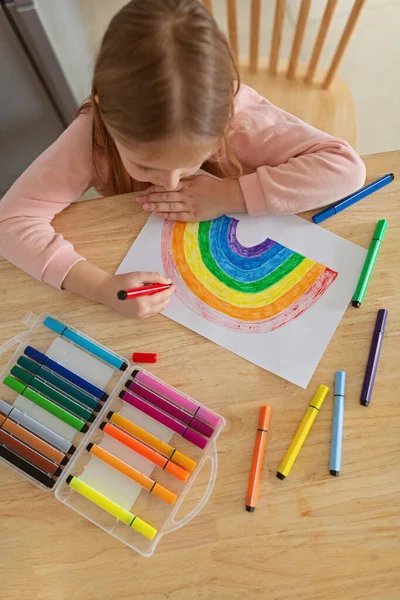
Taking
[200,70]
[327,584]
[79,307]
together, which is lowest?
[327,584]

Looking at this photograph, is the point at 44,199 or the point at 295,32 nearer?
the point at 44,199

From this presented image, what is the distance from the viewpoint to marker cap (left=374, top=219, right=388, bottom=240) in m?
0.70

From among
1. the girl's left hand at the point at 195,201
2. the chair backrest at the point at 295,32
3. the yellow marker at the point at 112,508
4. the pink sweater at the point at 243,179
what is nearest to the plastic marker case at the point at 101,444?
the yellow marker at the point at 112,508

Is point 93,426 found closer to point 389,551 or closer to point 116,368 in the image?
point 116,368

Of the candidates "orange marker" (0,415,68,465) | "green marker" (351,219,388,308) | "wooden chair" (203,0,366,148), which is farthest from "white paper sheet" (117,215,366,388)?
"wooden chair" (203,0,366,148)

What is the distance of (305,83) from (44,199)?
0.61m

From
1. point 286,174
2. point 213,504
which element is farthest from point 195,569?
point 286,174

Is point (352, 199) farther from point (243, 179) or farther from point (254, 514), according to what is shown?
point (254, 514)

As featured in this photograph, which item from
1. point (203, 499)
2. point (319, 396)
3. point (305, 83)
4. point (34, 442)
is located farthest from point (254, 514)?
point (305, 83)

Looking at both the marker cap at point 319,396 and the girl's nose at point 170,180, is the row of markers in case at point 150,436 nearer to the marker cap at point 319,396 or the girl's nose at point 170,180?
the marker cap at point 319,396

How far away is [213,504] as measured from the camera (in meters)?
0.61

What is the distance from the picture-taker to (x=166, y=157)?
58 cm

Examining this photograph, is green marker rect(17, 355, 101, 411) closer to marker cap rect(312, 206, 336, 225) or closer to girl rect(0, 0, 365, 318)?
girl rect(0, 0, 365, 318)

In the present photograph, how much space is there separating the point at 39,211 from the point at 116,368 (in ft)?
0.86
